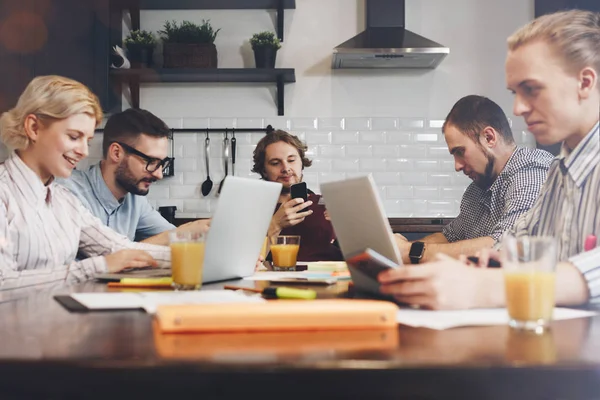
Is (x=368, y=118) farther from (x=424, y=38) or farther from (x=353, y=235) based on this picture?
(x=353, y=235)

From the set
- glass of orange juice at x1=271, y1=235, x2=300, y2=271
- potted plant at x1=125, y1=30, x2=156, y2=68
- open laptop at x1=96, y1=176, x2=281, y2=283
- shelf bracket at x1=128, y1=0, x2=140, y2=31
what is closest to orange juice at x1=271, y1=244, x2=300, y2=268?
glass of orange juice at x1=271, y1=235, x2=300, y2=271

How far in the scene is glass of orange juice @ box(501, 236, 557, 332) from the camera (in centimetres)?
92

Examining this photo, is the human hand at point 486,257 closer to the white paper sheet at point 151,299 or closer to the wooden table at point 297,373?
the white paper sheet at point 151,299

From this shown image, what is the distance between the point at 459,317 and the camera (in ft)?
3.27

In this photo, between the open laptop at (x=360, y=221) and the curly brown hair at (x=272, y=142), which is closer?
the open laptop at (x=360, y=221)

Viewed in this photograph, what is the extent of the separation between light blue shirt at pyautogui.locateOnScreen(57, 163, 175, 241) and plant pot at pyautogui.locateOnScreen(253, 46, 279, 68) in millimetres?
1454

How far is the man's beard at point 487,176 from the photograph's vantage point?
9.23ft

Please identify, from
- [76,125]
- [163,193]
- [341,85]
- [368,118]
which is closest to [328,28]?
[341,85]

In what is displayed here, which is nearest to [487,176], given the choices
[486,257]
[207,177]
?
[486,257]

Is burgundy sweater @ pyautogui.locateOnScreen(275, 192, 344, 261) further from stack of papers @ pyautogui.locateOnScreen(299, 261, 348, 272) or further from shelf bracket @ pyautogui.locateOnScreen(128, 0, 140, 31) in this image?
shelf bracket @ pyautogui.locateOnScreen(128, 0, 140, 31)

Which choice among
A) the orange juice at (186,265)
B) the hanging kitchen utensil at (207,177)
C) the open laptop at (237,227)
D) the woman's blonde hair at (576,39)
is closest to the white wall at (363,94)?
the hanging kitchen utensil at (207,177)

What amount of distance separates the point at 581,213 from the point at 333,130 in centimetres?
318

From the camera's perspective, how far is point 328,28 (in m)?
4.55

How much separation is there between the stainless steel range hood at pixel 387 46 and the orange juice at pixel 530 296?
328 cm
